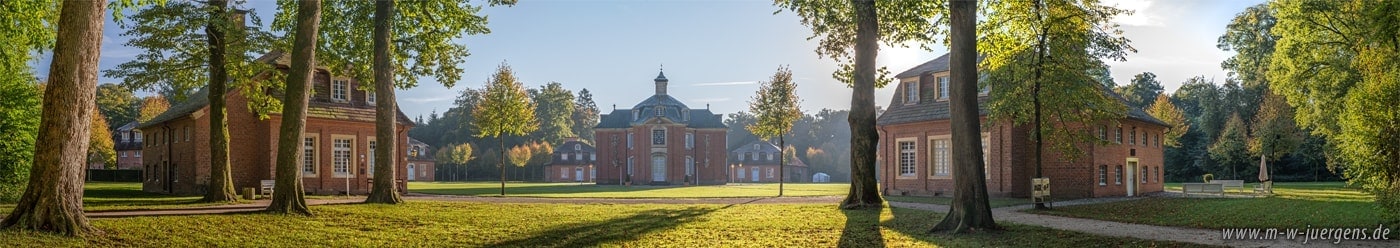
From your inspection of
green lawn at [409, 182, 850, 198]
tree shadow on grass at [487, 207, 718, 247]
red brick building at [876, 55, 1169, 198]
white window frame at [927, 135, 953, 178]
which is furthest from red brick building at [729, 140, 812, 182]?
tree shadow on grass at [487, 207, 718, 247]

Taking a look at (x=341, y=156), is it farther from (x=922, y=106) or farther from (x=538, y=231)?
(x=538, y=231)

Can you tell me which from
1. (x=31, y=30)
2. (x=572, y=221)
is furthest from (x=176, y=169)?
(x=572, y=221)

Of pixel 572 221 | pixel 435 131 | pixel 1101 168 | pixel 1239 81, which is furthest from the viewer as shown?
pixel 435 131

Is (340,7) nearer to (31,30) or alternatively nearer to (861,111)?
(31,30)

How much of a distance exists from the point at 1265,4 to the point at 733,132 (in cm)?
6606

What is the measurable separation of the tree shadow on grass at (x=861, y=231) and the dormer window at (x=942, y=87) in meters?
15.0

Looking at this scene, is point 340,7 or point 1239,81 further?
point 1239,81

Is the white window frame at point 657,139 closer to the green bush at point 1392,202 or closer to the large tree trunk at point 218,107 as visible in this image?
the large tree trunk at point 218,107

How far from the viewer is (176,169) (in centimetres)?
3653

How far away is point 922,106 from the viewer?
117ft

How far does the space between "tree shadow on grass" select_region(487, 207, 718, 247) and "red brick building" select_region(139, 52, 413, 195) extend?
16913 millimetres

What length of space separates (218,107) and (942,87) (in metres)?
23.7

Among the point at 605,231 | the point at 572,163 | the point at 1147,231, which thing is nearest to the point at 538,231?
the point at 605,231

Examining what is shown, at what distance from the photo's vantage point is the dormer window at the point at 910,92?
120 ft
